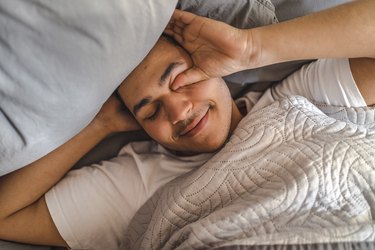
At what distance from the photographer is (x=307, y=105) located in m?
0.88

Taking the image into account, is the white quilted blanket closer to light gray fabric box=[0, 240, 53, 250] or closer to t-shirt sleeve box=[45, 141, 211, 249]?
t-shirt sleeve box=[45, 141, 211, 249]

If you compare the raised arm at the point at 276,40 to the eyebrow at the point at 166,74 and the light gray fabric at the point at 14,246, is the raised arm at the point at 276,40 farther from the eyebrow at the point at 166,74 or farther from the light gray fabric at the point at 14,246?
the light gray fabric at the point at 14,246

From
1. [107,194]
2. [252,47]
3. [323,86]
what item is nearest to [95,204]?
[107,194]

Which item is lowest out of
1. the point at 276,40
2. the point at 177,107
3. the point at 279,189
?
the point at 279,189

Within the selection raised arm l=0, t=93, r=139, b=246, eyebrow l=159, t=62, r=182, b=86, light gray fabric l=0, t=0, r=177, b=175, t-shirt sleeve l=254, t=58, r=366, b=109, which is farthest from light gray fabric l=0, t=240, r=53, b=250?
t-shirt sleeve l=254, t=58, r=366, b=109

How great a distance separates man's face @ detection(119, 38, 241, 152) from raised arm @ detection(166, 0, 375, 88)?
3 cm

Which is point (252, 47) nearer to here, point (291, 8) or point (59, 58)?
point (291, 8)

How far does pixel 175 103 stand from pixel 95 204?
32 centimetres

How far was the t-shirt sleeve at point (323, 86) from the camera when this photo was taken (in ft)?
2.91

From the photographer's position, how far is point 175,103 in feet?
2.69

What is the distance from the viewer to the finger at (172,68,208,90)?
0.82 metres

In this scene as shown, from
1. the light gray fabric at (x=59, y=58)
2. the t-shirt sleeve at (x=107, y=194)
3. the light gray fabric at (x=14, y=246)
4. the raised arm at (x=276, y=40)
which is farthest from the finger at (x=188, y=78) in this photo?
the light gray fabric at (x=14, y=246)

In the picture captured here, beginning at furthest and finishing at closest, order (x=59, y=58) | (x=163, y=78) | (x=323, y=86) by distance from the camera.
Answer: (x=323, y=86), (x=163, y=78), (x=59, y=58)

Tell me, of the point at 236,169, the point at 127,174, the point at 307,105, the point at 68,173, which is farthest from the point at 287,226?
the point at 68,173
